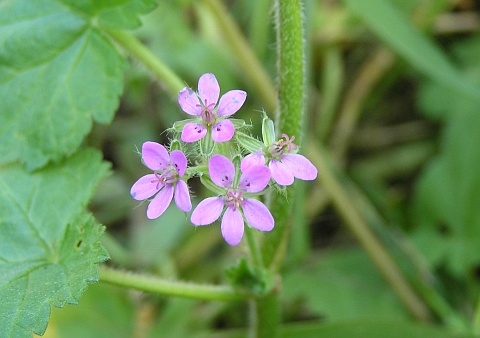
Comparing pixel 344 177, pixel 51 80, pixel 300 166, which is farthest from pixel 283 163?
pixel 344 177

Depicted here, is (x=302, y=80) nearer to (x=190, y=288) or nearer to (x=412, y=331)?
(x=190, y=288)

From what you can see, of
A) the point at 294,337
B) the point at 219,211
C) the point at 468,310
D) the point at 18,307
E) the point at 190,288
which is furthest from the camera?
the point at 468,310

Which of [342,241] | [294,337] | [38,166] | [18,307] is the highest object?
[342,241]

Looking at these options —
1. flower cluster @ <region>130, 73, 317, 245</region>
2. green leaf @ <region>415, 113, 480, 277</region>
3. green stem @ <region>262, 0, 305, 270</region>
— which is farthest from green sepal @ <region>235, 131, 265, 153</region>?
green leaf @ <region>415, 113, 480, 277</region>

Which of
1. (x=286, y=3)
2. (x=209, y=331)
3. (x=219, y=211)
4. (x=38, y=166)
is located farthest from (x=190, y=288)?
(x=209, y=331)

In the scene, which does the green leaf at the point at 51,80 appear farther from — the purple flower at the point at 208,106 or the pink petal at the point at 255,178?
the pink petal at the point at 255,178

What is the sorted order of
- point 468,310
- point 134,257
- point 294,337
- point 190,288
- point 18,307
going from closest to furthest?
1. point 18,307
2. point 190,288
3. point 294,337
4. point 468,310
5. point 134,257

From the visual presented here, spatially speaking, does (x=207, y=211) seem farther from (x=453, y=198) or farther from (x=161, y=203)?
(x=453, y=198)
